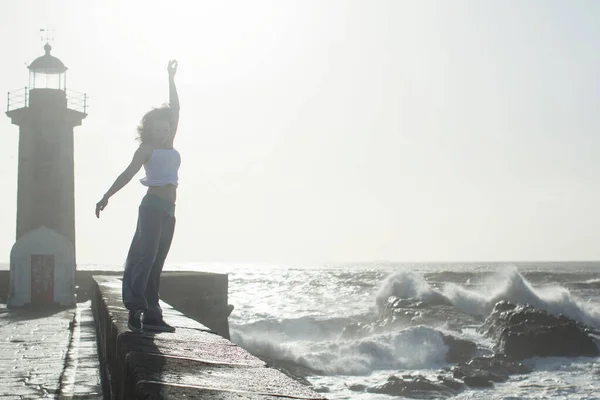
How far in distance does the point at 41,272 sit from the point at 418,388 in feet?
26.5

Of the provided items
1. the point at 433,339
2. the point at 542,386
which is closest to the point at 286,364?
the point at 433,339

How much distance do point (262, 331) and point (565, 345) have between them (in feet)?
36.2

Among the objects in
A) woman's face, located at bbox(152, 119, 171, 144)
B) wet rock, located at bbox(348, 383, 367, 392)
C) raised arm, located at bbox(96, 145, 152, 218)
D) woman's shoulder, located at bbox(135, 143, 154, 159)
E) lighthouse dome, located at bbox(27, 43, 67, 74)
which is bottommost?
wet rock, located at bbox(348, 383, 367, 392)

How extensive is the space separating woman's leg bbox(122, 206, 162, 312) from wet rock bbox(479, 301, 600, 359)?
14428 millimetres

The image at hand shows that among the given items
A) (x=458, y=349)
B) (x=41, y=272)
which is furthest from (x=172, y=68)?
(x=458, y=349)

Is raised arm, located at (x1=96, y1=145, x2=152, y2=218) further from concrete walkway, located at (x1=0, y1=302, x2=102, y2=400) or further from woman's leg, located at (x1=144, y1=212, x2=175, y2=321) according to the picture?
concrete walkway, located at (x1=0, y1=302, x2=102, y2=400)

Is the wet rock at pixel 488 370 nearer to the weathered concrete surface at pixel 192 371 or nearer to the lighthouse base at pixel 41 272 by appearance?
the lighthouse base at pixel 41 272

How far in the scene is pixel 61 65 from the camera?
2027cm

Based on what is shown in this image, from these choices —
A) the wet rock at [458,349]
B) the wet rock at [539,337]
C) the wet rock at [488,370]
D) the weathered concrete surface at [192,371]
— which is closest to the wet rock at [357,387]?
the wet rock at [488,370]

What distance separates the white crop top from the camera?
3.41 m

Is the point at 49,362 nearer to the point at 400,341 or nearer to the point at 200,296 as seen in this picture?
the point at 200,296

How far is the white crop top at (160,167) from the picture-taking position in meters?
3.41

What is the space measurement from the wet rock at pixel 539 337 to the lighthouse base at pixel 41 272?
10.7m

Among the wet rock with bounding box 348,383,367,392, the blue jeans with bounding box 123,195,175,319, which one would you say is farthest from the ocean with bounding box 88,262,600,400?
the blue jeans with bounding box 123,195,175,319
